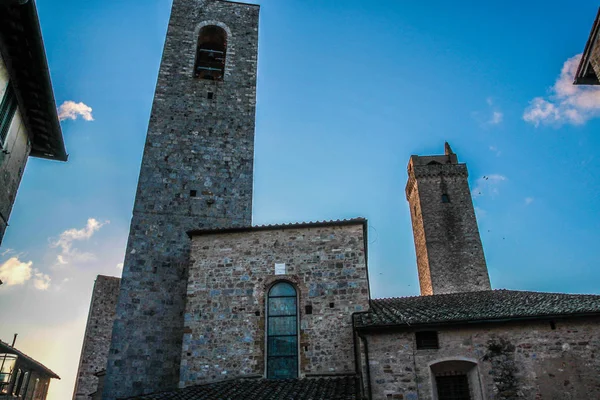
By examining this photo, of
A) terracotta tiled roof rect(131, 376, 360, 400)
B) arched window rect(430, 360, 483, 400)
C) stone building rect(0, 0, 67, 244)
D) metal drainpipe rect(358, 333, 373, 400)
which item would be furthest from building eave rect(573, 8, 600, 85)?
stone building rect(0, 0, 67, 244)

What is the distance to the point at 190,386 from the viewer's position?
10031mm

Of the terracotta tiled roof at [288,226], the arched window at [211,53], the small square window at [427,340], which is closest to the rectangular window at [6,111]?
the terracotta tiled roof at [288,226]

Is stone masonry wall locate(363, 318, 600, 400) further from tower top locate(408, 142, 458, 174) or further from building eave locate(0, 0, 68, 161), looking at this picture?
tower top locate(408, 142, 458, 174)

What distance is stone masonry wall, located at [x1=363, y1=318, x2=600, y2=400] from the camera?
8516mm

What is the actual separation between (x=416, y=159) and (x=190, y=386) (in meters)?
23.6

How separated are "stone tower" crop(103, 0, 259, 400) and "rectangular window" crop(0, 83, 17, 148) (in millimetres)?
6172

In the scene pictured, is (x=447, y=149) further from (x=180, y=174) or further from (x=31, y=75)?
(x=31, y=75)

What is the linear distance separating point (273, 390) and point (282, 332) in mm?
1764

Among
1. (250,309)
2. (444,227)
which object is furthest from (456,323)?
(444,227)

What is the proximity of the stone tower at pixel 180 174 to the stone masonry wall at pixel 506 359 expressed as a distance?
621 centimetres

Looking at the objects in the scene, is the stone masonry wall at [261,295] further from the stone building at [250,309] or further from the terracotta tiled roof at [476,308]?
the terracotta tiled roof at [476,308]

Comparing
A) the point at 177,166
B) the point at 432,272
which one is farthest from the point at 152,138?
the point at 432,272

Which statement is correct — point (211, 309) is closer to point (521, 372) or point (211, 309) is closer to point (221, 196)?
Answer: point (221, 196)

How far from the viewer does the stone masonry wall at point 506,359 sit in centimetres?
852
